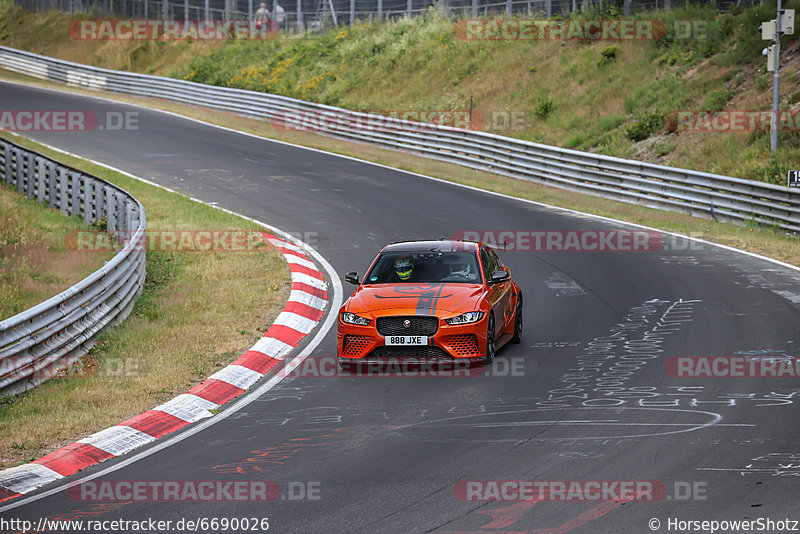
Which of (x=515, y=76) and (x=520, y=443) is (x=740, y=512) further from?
(x=515, y=76)

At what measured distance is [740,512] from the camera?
7086mm

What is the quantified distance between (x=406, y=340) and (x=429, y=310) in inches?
18.0

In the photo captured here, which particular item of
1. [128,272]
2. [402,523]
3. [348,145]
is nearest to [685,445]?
[402,523]

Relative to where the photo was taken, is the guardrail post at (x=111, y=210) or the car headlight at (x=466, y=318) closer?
the car headlight at (x=466, y=318)

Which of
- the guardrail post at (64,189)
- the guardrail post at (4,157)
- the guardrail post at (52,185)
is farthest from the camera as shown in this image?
the guardrail post at (4,157)

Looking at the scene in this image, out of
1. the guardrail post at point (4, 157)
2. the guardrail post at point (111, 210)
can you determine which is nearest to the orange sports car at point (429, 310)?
the guardrail post at point (111, 210)

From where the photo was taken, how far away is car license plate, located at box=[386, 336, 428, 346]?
11.6m

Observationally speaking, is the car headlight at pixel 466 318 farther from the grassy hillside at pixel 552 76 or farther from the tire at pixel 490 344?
the grassy hillside at pixel 552 76

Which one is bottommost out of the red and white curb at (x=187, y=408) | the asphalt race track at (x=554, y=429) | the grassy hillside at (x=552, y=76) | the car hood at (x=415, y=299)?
the red and white curb at (x=187, y=408)

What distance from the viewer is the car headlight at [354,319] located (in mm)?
11812

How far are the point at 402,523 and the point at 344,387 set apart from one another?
4256 millimetres

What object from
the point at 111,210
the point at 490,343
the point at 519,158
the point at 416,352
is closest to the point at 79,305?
the point at 416,352

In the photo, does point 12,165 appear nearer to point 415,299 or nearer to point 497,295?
point 415,299

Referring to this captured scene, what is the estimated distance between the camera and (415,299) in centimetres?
1207
